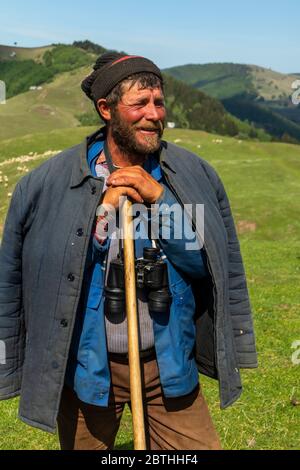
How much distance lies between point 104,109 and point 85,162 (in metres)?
0.40

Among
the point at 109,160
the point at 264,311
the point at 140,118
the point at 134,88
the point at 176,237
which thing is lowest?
the point at 264,311

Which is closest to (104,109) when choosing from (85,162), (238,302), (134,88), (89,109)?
(134,88)

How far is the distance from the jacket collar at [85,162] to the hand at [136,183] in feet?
0.80

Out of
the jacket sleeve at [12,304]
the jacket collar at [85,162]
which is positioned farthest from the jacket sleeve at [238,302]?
the jacket sleeve at [12,304]

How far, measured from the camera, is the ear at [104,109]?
3.93 metres

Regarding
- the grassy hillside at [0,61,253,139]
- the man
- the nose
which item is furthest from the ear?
the grassy hillside at [0,61,253,139]

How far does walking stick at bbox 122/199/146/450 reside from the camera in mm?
3545

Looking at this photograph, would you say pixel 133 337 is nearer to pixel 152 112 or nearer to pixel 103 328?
pixel 103 328

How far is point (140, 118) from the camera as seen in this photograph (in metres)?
3.77

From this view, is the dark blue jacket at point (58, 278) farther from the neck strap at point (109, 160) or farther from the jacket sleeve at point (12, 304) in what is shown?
the neck strap at point (109, 160)

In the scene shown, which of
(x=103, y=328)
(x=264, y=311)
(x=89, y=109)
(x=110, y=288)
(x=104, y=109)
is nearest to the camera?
(x=110, y=288)

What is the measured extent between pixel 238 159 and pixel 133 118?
131ft

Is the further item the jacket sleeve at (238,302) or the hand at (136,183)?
the jacket sleeve at (238,302)

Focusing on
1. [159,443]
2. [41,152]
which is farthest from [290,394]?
[41,152]
